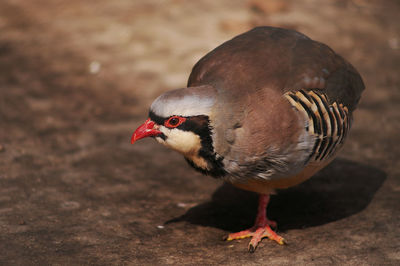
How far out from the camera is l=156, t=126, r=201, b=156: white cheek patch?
4031 mm

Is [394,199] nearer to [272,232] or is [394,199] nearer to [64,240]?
[272,232]

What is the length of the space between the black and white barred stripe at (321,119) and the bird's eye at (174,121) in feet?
2.76

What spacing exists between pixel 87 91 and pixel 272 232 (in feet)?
12.5

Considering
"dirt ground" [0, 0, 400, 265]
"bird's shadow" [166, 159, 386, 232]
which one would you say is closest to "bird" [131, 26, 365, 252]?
"bird's shadow" [166, 159, 386, 232]

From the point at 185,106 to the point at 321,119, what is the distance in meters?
1.10

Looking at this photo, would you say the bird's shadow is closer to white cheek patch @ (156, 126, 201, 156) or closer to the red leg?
the red leg

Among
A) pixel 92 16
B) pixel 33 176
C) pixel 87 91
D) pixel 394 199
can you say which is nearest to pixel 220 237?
pixel 394 199

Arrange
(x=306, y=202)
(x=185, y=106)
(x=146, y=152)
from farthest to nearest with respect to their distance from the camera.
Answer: (x=146, y=152), (x=306, y=202), (x=185, y=106)

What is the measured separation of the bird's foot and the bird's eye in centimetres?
116

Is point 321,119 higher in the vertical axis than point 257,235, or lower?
higher

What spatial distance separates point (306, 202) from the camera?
5.18 meters

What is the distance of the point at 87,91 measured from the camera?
742 cm

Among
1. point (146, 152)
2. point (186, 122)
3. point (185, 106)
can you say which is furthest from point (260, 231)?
point (146, 152)

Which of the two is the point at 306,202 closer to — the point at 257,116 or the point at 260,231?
the point at 260,231
